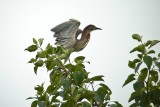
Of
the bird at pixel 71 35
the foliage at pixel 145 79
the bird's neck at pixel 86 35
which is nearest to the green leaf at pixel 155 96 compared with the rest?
the foliage at pixel 145 79

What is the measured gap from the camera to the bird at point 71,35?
10312 mm

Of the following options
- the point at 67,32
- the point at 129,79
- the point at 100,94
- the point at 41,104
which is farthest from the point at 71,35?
the point at 100,94

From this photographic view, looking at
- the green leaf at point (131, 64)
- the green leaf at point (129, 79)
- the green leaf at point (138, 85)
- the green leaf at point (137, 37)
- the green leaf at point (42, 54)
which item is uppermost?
the green leaf at point (137, 37)

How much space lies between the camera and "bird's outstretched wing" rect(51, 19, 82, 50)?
10.3m

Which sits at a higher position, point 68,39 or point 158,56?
point 68,39

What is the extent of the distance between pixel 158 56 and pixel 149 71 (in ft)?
0.94

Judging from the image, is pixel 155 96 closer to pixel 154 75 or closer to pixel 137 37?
pixel 154 75

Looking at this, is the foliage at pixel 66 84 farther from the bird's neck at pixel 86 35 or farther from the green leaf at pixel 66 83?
the bird's neck at pixel 86 35

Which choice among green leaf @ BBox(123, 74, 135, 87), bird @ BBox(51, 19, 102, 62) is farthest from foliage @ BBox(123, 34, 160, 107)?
bird @ BBox(51, 19, 102, 62)

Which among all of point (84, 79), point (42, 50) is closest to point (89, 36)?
point (42, 50)

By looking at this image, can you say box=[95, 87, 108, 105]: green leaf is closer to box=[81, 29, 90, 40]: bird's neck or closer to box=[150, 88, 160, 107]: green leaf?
box=[150, 88, 160, 107]: green leaf

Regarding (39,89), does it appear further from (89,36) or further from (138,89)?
(89,36)

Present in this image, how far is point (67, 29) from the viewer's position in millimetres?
10469

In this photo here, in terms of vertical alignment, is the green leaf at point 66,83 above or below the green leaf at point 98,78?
below
